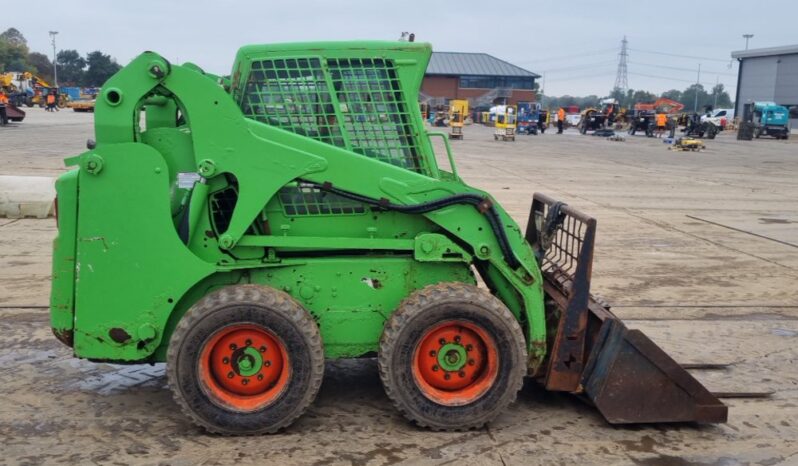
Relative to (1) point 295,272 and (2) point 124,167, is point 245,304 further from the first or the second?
(2) point 124,167

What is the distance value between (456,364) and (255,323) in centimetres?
118

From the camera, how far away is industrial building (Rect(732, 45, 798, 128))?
7506 cm

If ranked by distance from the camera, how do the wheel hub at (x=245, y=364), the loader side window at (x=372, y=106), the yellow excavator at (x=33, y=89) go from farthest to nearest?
the yellow excavator at (x=33, y=89), the loader side window at (x=372, y=106), the wheel hub at (x=245, y=364)

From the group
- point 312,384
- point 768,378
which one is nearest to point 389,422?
point 312,384

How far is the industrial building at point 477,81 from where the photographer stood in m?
97.4

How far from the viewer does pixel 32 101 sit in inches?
2675

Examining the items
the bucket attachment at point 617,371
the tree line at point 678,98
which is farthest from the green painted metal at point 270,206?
the tree line at point 678,98

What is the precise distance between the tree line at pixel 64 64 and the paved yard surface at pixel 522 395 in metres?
92.9

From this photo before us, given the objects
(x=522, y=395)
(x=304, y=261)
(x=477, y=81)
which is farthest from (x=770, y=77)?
(x=304, y=261)

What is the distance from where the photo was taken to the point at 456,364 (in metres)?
4.48

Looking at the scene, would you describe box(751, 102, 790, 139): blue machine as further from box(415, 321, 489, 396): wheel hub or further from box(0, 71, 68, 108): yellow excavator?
box(415, 321, 489, 396): wheel hub

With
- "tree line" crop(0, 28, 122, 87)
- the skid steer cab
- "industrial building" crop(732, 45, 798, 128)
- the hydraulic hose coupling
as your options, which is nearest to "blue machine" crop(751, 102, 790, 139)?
"industrial building" crop(732, 45, 798, 128)

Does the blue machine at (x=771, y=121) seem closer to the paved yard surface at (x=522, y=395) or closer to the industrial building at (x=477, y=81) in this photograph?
the industrial building at (x=477, y=81)

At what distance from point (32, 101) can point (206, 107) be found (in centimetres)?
7174
